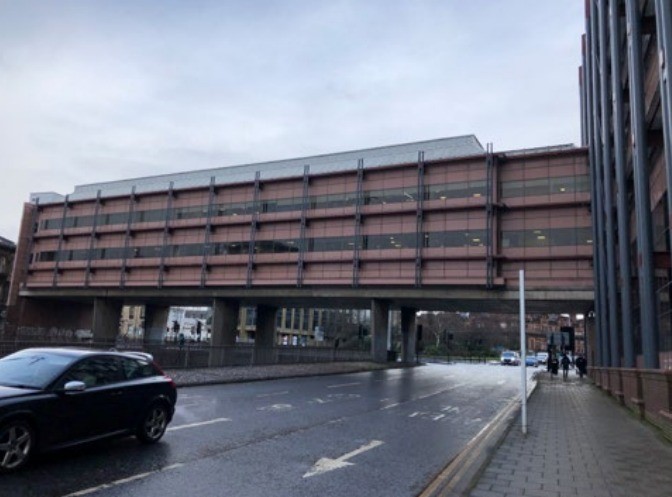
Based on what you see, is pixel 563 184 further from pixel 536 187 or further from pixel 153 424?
pixel 153 424

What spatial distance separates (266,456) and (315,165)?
55718 millimetres

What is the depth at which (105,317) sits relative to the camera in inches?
2680

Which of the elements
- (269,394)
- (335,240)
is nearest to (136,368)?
(269,394)

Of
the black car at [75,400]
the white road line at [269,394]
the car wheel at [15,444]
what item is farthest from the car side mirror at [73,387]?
the white road line at [269,394]

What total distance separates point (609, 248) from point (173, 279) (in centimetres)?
4660

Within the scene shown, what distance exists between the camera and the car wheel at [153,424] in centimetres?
866

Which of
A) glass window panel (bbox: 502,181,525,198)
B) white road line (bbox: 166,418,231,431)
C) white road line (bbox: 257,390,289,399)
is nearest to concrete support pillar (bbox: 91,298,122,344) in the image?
glass window panel (bbox: 502,181,525,198)

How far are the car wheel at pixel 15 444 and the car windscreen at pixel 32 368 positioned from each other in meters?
0.65

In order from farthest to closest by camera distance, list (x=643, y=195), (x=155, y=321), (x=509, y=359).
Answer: (x=155, y=321) → (x=509, y=359) → (x=643, y=195)

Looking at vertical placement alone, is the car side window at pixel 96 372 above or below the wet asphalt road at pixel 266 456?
above

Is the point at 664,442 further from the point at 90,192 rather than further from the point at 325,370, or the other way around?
the point at 90,192

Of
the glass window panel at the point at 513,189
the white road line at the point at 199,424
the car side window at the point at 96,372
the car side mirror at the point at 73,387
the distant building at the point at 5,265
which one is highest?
the glass window panel at the point at 513,189

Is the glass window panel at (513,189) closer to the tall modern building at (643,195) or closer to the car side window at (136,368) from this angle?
the tall modern building at (643,195)

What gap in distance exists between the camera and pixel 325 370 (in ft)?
116
